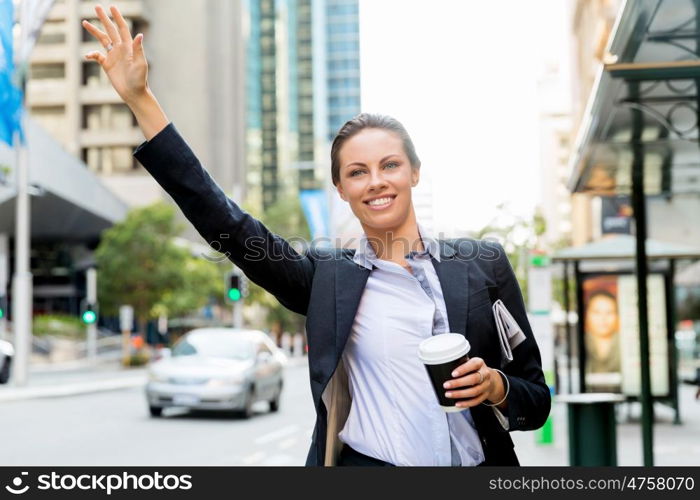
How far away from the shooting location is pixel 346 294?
2.22 meters

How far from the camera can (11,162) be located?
2847cm

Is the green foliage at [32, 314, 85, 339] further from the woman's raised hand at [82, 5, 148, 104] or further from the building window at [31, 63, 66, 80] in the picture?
the woman's raised hand at [82, 5, 148, 104]

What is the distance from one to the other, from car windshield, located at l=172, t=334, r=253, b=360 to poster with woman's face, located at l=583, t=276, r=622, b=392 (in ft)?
17.9

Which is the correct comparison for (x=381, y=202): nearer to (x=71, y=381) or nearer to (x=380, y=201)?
(x=380, y=201)

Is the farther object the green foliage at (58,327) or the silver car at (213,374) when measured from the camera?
the green foliage at (58,327)

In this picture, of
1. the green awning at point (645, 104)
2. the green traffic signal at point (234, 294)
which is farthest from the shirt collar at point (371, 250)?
the green traffic signal at point (234, 294)

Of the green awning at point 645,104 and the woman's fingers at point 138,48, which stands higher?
the green awning at point 645,104

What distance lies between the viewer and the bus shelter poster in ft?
49.9

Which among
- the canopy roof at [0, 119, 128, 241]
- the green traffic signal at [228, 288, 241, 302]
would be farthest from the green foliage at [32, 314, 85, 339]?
the green traffic signal at [228, 288, 241, 302]

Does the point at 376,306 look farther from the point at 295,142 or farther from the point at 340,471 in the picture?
the point at 295,142

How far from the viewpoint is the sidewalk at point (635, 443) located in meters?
10.4

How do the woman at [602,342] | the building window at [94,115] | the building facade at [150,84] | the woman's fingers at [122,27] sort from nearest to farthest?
the woman's fingers at [122,27]
the woman at [602,342]
the building facade at [150,84]
the building window at [94,115]

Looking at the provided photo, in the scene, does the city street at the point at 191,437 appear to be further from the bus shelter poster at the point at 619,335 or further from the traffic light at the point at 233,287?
the traffic light at the point at 233,287

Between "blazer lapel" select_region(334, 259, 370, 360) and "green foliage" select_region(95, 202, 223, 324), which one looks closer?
"blazer lapel" select_region(334, 259, 370, 360)
